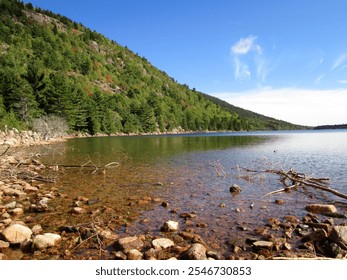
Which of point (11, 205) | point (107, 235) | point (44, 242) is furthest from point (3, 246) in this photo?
point (11, 205)

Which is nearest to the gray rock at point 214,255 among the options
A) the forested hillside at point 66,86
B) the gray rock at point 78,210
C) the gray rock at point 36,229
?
the gray rock at point 36,229

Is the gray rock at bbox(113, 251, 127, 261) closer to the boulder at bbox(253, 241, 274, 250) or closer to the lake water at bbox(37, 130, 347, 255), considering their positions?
the lake water at bbox(37, 130, 347, 255)

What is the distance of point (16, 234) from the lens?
7367 mm

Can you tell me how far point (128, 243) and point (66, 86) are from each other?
89.2 meters

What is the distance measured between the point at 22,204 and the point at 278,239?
1012 cm

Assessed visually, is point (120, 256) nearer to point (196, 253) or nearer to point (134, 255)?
point (134, 255)

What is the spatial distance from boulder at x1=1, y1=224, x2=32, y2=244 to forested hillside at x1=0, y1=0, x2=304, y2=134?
2079 inches

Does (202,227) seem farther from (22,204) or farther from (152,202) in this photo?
(22,204)

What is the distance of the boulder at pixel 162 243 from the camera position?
23.5 ft

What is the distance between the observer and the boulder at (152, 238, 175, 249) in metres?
7.16

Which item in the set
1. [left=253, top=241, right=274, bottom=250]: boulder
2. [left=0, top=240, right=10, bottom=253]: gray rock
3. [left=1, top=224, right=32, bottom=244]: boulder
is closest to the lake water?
[left=253, top=241, right=274, bottom=250]: boulder

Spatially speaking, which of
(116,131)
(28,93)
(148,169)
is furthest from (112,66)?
(148,169)

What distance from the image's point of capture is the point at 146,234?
8.25m

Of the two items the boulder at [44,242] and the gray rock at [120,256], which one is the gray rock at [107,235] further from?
the boulder at [44,242]
